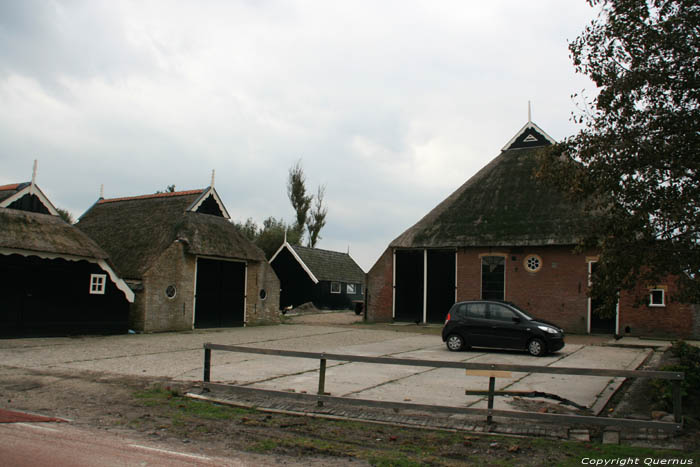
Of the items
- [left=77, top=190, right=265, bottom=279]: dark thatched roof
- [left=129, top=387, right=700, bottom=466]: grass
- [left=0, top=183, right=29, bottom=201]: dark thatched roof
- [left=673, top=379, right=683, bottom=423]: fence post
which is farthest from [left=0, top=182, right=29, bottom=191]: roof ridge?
[left=673, top=379, right=683, bottom=423]: fence post

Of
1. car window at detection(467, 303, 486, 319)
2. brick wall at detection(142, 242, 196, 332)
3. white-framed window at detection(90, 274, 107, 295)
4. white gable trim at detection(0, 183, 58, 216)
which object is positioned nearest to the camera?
car window at detection(467, 303, 486, 319)

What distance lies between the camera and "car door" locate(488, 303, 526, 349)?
1634 centimetres

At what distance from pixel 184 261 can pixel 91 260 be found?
4.53 meters

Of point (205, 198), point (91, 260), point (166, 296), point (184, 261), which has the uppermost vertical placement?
point (205, 198)

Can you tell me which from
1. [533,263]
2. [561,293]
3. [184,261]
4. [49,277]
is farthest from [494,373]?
[533,263]

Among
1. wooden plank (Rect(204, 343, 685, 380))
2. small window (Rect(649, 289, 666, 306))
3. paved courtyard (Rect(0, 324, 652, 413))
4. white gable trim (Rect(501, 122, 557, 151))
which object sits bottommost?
paved courtyard (Rect(0, 324, 652, 413))

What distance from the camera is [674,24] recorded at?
29.6 feet

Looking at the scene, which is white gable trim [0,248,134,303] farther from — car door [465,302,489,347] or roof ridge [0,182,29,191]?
car door [465,302,489,347]

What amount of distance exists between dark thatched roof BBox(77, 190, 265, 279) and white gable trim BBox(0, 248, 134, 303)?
53.9 inches

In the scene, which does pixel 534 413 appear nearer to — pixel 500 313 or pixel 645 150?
pixel 645 150

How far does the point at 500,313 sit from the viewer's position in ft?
55.1

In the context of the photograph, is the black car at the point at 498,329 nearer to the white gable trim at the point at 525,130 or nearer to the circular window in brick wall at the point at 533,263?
the circular window in brick wall at the point at 533,263

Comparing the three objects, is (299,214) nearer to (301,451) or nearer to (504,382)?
(504,382)

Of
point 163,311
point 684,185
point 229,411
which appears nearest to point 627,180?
point 684,185
